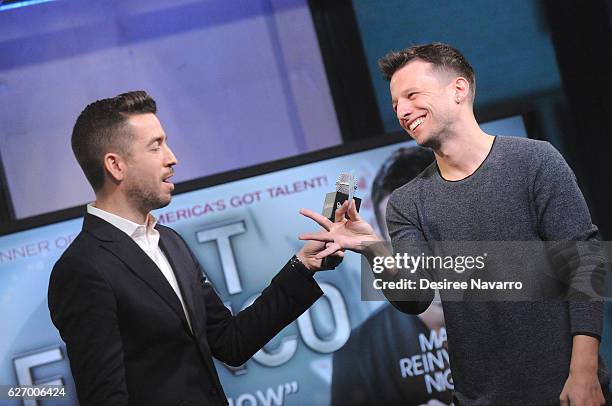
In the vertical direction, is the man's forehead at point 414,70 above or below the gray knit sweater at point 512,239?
above

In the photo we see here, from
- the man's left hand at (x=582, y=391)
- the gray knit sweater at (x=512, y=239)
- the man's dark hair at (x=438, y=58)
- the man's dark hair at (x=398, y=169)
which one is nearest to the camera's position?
the man's left hand at (x=582, y=391)

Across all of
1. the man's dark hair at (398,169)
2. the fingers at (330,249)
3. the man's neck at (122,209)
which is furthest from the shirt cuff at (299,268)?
the man's dark hair at (398,169)

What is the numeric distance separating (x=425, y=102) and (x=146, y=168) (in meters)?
0.79

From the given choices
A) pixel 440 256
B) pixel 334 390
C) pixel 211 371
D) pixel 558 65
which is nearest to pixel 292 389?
pixel 334 390

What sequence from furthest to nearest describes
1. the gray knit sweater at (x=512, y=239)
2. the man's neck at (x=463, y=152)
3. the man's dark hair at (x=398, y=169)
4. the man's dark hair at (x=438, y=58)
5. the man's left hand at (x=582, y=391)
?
1. the man's dark hair at (x=398, y=169)
2. the man's dark hair at (x=438, y=58)
3. the man's neck at (x=463, y=152)
4. the gray knit sweater at (x=512, y=239)
5. the man's left hand at (x=582, y=391)

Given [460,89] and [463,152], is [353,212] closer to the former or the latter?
[463,152]

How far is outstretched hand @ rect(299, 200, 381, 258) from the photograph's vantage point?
7.01 feet

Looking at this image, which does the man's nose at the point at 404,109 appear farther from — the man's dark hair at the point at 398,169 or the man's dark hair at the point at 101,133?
the man's dark hair at the point at 398,169

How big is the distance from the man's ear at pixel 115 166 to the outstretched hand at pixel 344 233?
55cm

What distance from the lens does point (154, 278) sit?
7.45 ft

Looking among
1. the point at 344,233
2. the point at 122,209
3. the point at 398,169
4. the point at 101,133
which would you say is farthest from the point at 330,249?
the point at 398,169

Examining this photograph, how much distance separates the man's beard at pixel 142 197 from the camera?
93.0 inches

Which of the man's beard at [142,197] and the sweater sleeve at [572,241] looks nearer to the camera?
the sweater sleeve at [572,241]

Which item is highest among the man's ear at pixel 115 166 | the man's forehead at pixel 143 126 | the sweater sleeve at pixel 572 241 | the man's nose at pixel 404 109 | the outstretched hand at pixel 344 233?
the man's forehead at pixel 143 126
